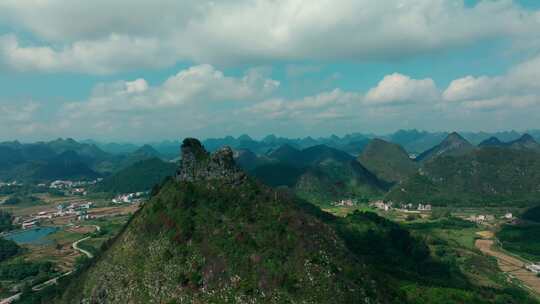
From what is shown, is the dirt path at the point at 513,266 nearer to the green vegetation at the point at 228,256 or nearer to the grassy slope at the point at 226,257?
the green vegetation at the point at 228,256

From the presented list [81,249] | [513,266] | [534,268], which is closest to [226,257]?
[81,249]

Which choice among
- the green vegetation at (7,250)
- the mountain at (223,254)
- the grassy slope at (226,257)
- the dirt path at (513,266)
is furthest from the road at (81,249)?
the dirt path at (513,266)

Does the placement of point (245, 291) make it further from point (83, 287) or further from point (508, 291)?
point (508, 291)

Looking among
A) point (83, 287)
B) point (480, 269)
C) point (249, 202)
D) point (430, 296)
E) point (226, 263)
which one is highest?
point (249, 202)

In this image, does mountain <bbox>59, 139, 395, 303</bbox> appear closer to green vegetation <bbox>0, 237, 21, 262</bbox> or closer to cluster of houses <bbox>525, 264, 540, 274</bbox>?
green vegetation <bbox>0, 237, 21, 262</bbox>

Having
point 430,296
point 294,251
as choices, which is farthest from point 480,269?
point 294,251
